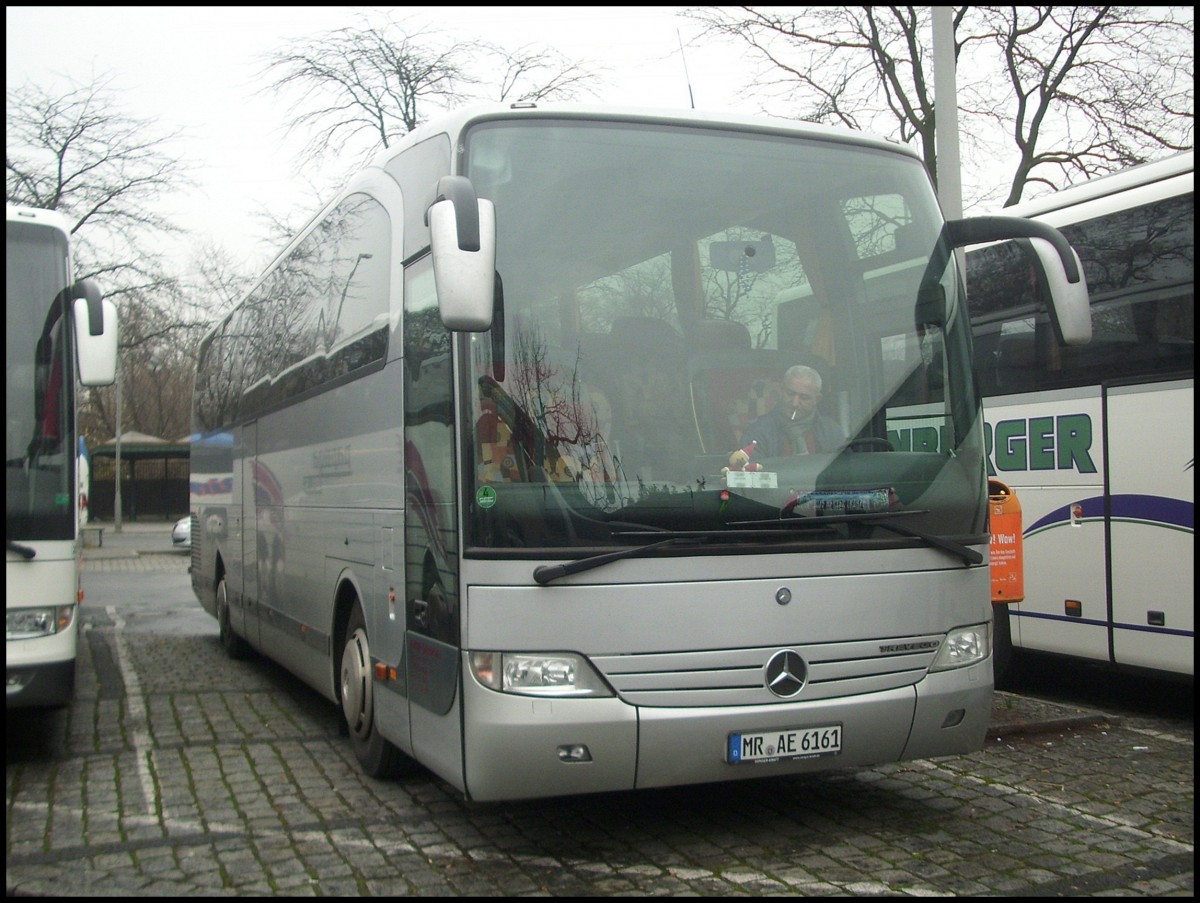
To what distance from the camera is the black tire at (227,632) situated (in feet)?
40.0

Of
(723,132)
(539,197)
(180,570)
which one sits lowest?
(180,570)

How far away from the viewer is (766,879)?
5.22 meters

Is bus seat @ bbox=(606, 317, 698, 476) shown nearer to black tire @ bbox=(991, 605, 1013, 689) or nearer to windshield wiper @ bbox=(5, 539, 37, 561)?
windshield wiper @ bbox=(5, 539, 37, 561)

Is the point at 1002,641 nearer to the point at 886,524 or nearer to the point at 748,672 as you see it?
the point at 886,524

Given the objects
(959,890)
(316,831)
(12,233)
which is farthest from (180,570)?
(959,890)

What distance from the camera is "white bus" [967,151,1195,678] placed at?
813 centimetres

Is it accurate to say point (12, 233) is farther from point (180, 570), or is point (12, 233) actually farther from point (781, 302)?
point (180, 570)

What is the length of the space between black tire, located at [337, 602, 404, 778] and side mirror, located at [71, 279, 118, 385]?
2005 mm

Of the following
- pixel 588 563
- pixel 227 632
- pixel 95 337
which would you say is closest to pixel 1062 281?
pixel 588 563

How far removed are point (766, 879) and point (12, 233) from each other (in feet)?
18.6

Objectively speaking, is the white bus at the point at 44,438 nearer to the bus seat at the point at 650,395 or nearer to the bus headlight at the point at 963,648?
the bus seat at the point at 650,395

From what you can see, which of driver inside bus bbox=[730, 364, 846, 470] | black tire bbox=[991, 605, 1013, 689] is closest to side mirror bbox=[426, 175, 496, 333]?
driver inside bus bbox=[730, 364, 846, 470]

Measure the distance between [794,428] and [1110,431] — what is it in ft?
13.1

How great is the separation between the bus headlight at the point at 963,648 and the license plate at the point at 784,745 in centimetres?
65
